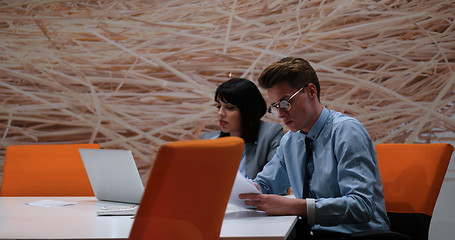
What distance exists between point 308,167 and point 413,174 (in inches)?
20.9

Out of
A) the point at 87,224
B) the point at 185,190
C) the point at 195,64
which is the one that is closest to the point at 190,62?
the point at 195,64

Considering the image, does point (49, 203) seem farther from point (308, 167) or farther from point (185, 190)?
point (185, 190)

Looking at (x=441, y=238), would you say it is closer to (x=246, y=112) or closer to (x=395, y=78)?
(x=395, y=78)

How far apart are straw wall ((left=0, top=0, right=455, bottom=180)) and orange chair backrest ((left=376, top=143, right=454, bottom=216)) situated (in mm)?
1551

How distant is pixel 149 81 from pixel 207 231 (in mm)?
3118

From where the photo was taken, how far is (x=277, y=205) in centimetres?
183

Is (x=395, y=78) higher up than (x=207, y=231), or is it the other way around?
(x=395, y=78)

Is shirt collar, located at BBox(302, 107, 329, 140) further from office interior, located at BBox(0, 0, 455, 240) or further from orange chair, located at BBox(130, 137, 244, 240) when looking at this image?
office interior, located at BBox(0, 0, 455, 240)

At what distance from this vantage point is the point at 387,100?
150 inches

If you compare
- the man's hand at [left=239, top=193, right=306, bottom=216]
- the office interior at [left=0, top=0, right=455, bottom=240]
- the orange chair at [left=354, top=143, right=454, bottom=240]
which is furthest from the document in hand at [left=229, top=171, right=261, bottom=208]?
the office interior at [left=0, top=0, right=455, bottom=240]

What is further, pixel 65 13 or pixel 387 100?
pixel 65 13

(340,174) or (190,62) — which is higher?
(190,62)

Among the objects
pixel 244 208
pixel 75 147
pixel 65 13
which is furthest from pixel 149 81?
pixel 244 208

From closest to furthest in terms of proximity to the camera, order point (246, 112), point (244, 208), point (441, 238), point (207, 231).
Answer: point (207, 231)
point (244, 208)
point (246, 112)
point (441, 238)
